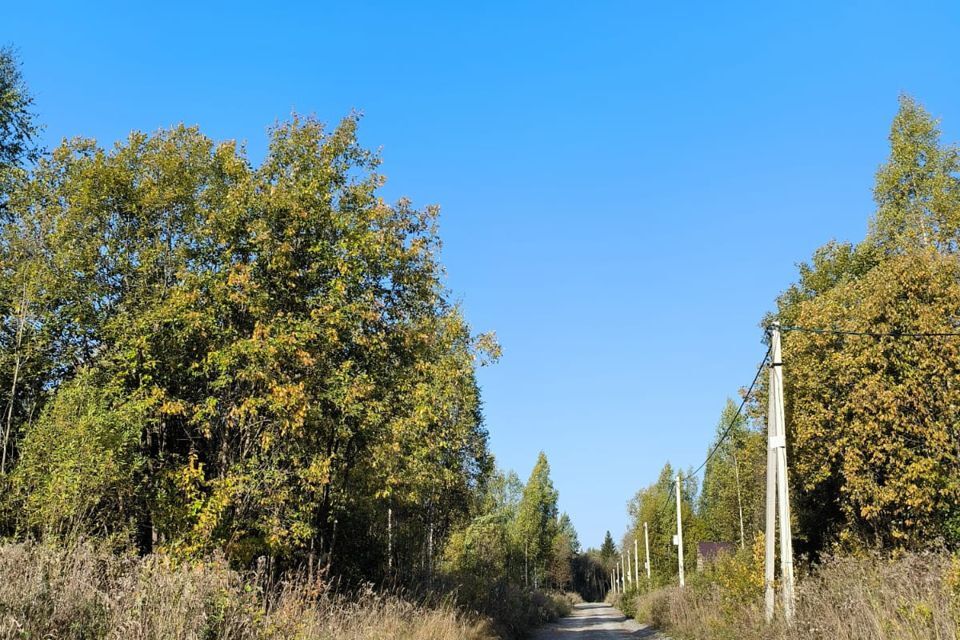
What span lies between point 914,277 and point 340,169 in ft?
51.3

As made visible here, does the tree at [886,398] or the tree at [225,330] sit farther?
the tree at [886,398]

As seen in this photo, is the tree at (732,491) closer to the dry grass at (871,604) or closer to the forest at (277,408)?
A: the forest at (277,408)

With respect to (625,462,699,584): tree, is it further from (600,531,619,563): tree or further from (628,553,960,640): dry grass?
(628,553,960,640): dry grass

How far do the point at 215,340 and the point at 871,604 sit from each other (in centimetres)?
1164

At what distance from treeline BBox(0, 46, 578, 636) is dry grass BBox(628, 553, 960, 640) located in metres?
7.51

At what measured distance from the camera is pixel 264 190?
15.5m

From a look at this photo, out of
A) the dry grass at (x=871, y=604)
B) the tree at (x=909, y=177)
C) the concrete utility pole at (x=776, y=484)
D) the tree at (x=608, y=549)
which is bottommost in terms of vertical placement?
the tree at (x=608, y=549)

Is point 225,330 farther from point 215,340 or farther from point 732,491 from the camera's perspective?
point 732,491

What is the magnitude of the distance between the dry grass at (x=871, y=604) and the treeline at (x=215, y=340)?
24.6 ft

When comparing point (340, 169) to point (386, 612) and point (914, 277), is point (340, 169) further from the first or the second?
point (914, 277)

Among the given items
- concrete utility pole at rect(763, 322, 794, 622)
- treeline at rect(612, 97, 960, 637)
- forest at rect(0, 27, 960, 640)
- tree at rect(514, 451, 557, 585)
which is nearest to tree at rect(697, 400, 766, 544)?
tree at rect(514, 451, 557, 585)

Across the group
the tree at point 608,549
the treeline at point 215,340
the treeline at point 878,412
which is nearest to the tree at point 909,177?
the treeline at point 878,412

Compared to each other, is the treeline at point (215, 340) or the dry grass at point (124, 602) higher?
the treeline at point (215, 340)

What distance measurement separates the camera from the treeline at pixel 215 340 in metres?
13.6
